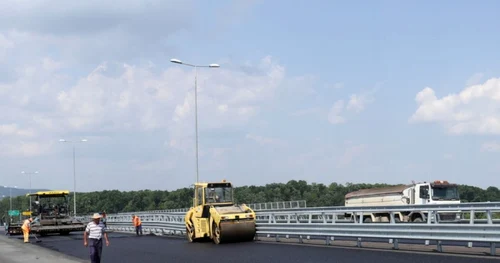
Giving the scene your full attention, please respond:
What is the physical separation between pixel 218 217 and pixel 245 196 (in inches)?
2321

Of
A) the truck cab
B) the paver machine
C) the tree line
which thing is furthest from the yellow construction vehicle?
the tree line

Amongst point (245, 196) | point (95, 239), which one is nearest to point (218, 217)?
point (95, 239)

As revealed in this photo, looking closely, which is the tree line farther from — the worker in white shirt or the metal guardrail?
the worker in white shirt

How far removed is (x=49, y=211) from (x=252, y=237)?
2001cm

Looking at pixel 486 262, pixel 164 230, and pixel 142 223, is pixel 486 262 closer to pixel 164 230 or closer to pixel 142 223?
pixel 164 230

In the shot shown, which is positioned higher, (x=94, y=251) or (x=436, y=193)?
(x=436, y=193)

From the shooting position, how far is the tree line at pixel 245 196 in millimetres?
65250

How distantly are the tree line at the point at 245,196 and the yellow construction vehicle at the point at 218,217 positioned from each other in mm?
26453

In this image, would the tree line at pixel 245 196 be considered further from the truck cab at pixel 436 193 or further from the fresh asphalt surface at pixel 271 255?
the fresh asphalt surface at pixel 271 255

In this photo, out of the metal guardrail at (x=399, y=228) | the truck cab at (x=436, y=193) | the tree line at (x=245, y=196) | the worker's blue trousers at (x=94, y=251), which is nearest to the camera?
the metal guardrail at (x=399, y=228)

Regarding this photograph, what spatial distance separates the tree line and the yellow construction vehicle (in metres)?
26.5

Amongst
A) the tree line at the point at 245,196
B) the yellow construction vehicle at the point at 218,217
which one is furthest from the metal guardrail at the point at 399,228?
the tree line at the point at 245,196

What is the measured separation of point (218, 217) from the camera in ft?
71.5

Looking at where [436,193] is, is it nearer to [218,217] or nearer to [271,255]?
[218,217]
